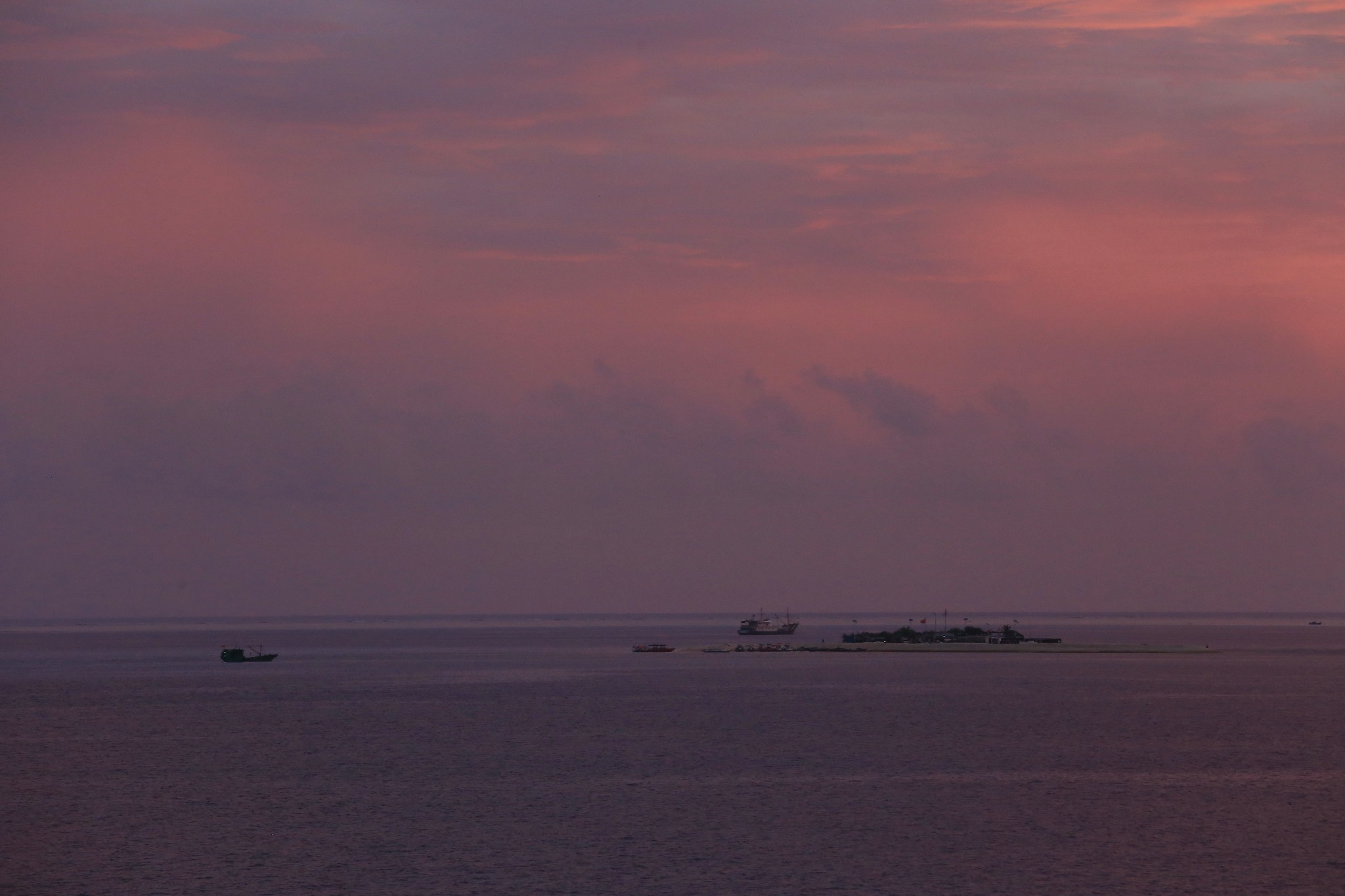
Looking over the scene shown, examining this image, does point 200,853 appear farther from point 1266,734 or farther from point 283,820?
point 1266,734

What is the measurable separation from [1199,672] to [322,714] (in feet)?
374


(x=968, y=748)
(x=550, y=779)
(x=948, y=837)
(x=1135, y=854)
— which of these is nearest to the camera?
(x=1135, y=854)

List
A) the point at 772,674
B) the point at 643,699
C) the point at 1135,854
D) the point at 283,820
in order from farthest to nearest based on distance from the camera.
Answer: the point at 772,674
the point at 643,699
the point at 283,820
the point at 1135,854

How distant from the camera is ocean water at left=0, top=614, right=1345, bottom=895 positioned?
54031 millimetres

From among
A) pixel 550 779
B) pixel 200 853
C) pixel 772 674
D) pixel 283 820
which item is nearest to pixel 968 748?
pixel 550 779

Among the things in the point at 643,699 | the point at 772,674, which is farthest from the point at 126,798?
the point at 772,674

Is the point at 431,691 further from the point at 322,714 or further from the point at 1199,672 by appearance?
the point at 1199,672

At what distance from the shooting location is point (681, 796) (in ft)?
240

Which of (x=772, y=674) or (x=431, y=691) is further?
(x=772, y=674)

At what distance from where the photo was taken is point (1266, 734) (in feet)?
339

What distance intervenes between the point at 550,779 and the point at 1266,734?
5343 cm

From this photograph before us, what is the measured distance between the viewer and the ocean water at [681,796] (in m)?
54.0

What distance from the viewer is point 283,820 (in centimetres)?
6631

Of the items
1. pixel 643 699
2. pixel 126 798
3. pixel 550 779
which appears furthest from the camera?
pixel 643 699
